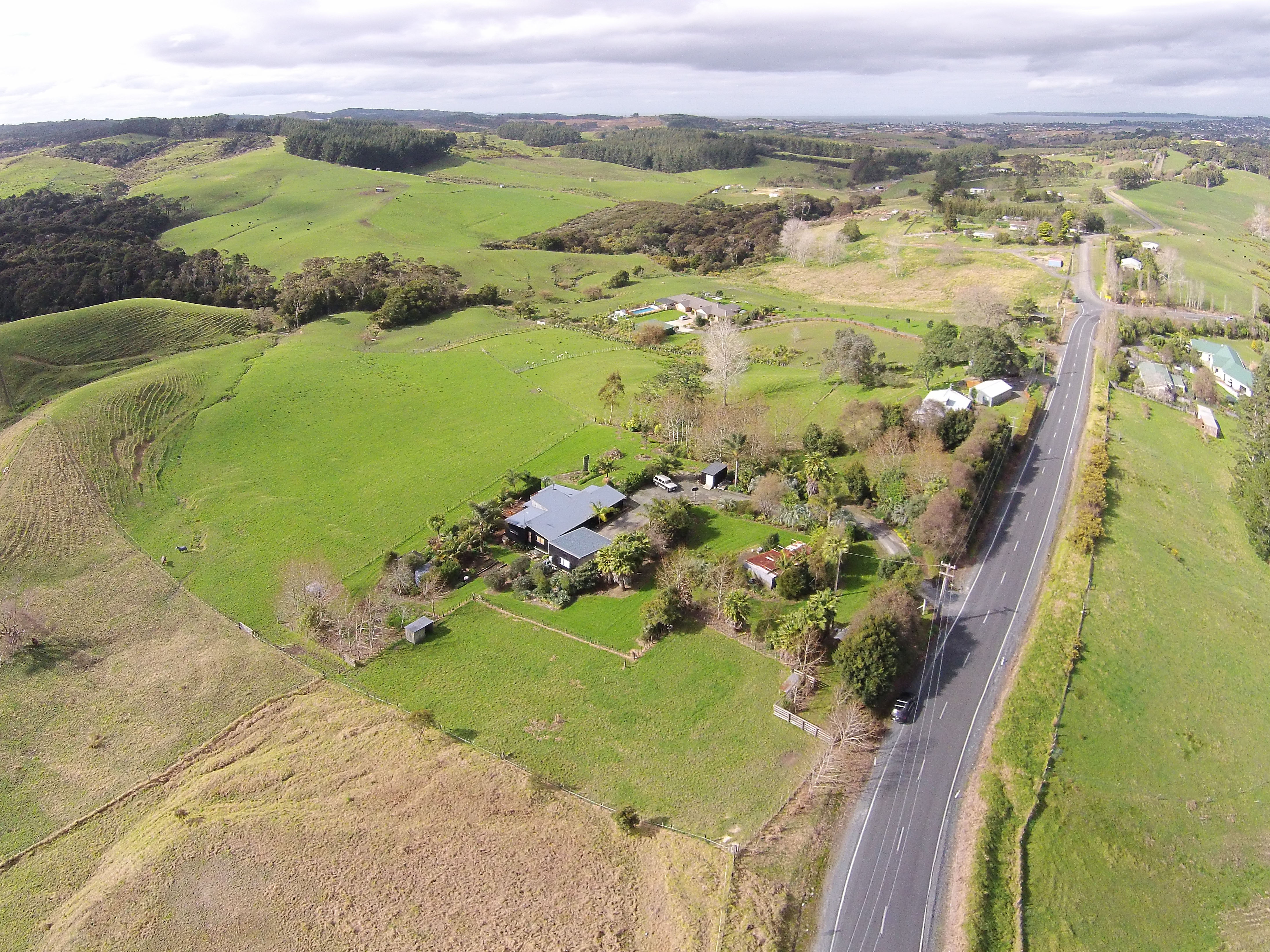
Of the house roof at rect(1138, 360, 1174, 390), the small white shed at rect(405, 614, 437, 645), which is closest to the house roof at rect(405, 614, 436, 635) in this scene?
the small white shed at rect(405, 614, 437, 645)

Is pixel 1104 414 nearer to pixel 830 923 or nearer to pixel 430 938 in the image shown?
pixel 830 923

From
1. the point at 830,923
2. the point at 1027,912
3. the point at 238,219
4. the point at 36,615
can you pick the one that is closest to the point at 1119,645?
the point at 1027,912

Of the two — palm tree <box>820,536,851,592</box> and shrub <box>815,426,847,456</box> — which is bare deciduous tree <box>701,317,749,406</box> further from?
palm tree <box>820,536,851,592</box>

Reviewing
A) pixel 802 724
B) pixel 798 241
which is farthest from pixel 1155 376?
pixel 798 241

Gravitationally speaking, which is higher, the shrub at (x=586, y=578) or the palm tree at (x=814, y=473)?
the palm tree at (x=814, y=473)

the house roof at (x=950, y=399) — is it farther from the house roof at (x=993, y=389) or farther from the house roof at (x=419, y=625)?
the house roof at (x=419, y=625)

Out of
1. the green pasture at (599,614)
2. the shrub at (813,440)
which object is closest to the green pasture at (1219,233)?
the shrub at (813,440)

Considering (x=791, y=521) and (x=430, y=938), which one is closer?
(x=430, y=938)
